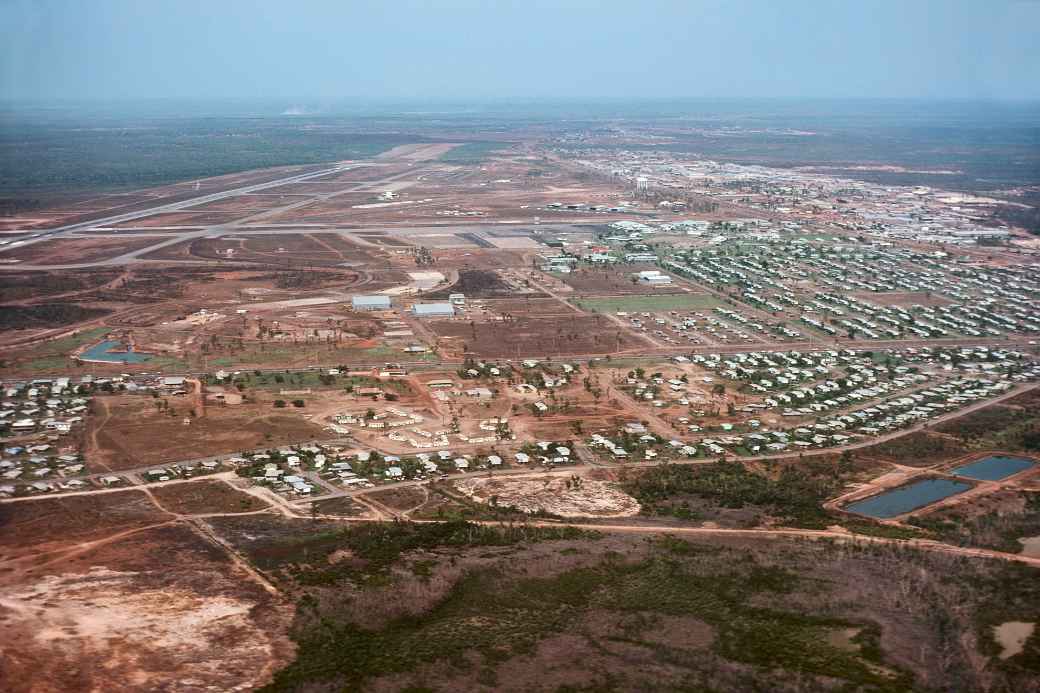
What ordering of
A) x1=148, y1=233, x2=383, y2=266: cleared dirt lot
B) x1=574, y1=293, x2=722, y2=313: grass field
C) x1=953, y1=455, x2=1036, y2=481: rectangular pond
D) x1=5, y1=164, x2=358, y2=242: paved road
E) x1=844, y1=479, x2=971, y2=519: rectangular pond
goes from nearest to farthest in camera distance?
1. x1=844, y1=479, x2=971, y2=519: rectangular pond
2. x1=953, y1=455, x2=1036, y2=481: rectangular pond
3. x1=574, y1=293, x2=722, y2=313: grass field
4. x1=148, y1=233, x2=383, y2=266: cleared dirt lot
5. x1=5, y1=164, x2=358, y2=242: paved road

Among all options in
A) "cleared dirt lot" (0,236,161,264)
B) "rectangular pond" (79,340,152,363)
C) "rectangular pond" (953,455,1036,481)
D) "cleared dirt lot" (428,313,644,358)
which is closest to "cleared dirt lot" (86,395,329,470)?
"rectangular pond" (79,340,152,363)

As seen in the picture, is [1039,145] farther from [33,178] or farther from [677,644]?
[677,644]

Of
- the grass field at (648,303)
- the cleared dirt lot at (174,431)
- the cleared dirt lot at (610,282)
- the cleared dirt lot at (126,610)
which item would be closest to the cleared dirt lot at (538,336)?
the grass field at (648,303)

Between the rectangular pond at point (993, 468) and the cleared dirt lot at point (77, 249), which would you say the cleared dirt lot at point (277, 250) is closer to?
the cleared dirt lot at point (77, 249)

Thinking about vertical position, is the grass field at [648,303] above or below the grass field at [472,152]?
below

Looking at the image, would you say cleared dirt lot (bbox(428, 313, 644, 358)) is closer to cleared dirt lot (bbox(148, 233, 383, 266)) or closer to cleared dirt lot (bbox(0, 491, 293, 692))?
cleared dirt lot (bbox(148, 233, 383, 266))

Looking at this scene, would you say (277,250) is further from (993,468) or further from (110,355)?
(993,468)

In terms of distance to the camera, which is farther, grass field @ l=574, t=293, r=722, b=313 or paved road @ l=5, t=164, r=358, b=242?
paved road @ l=5, t=164, r=358, b=242

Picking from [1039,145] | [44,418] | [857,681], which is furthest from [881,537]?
[1039,145]
